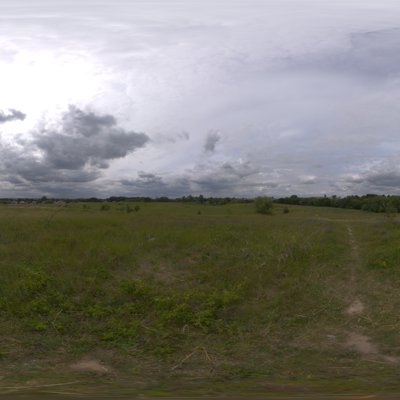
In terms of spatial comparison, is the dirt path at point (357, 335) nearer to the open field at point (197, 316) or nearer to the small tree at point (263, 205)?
the open field at point (197, 316)

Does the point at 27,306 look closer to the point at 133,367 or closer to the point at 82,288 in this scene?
the point at 82,288

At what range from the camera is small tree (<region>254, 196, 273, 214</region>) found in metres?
47.3

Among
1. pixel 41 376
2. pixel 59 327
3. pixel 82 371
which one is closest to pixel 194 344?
pixel 82 371

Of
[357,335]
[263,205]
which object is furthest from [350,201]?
[357,335]

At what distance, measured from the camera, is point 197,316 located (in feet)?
16.5

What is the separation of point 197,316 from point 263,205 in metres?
44.1

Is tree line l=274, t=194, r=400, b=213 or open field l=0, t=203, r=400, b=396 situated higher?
tree line l=274, t=194, r=400, b=213

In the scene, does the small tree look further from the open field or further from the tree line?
the open field

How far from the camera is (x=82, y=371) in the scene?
3.44 m

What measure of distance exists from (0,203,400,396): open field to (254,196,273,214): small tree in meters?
37.7

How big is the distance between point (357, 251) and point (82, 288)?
9.60 m

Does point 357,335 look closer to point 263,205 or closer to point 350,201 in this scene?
point 263,205

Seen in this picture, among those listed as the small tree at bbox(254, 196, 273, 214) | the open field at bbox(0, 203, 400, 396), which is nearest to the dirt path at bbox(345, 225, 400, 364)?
the open field at bbox(0, 203, 400, 396)

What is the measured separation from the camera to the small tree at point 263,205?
47.3 m
